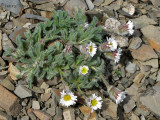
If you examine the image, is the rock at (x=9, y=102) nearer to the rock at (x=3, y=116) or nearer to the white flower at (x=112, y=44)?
the rock at (x=3, y=116)

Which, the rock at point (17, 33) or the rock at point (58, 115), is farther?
the rock at point (17, 33)

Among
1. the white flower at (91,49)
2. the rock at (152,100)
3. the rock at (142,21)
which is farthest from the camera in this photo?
the rock at (142,21)

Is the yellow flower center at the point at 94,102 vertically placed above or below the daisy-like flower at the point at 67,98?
below

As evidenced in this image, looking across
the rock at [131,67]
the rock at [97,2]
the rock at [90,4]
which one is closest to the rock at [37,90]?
the rock at [131,67]

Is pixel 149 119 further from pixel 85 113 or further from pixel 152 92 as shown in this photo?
pixel 85 113

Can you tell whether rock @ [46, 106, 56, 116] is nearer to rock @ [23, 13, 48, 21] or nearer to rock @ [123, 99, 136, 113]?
rock @ [123, 99, 136, 113]

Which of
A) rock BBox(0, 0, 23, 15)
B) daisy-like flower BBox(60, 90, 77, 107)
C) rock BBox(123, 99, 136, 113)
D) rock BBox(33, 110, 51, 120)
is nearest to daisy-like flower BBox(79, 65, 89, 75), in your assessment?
daisy-like flower BBox(60, 90, 77, 107)

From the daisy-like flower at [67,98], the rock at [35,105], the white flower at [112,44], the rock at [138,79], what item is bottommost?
the rock at [138,79]
